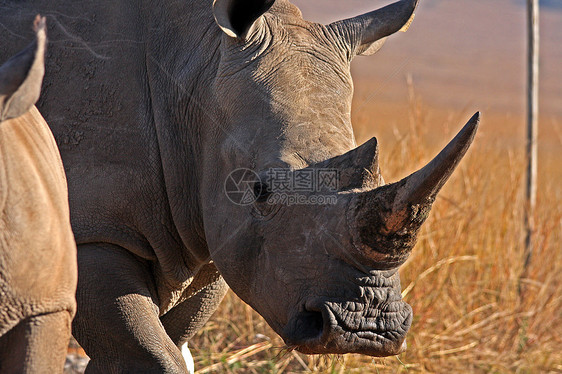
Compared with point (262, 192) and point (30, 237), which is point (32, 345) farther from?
point (262, 192)

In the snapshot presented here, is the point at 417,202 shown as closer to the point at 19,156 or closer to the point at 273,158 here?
the point at 273,158

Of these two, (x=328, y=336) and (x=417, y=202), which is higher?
(x=417, y=202)

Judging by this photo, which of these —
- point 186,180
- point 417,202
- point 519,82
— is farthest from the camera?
point 519,82

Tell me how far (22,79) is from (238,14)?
6.08 ft

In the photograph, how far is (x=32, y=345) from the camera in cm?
240

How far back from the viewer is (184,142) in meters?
3.99

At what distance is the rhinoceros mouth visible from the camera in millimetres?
3219

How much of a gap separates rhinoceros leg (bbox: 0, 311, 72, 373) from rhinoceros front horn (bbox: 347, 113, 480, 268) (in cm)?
119

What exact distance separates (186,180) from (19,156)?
1637 mm

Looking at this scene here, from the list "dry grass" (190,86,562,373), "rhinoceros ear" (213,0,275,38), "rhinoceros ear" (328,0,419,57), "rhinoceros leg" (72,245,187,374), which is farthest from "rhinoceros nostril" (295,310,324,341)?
"dry grass" (190,86,562,373)

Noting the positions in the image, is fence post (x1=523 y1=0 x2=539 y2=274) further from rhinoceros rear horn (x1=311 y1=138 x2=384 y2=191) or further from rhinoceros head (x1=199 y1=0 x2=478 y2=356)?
rhinoceros rear horn (x1=311 y1=138 x2=384 y2=191)

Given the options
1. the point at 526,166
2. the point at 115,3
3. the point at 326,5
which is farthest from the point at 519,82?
the point at 115,3

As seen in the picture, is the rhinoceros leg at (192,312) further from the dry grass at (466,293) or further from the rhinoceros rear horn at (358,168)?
the rhinoceros rear horn at (358,168)

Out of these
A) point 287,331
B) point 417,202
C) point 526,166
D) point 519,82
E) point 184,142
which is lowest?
point 519,82
